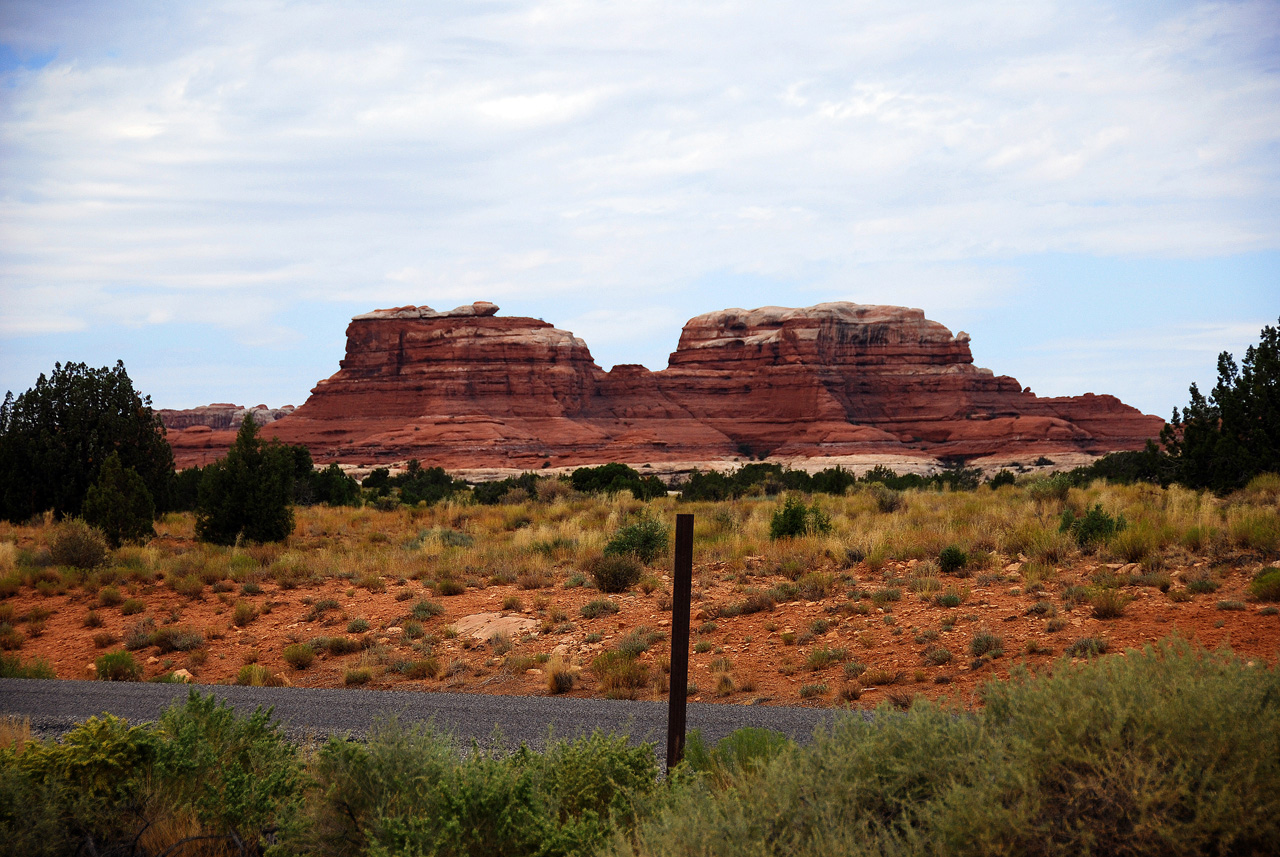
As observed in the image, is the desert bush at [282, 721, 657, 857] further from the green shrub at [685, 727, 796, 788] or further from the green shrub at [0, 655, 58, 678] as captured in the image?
the green shrub at [0, 655, 58, 678]

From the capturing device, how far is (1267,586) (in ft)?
32.9

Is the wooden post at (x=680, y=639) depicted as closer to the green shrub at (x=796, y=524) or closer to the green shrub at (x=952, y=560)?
the green shrub at (x=952, y=560)

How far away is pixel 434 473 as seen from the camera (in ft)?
171

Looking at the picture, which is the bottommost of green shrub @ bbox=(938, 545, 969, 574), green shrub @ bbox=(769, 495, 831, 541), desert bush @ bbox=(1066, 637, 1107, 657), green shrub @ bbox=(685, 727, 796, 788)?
desert bush @ bbox=(1066, 637, 1107, 657)

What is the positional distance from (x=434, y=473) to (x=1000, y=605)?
4383 cm

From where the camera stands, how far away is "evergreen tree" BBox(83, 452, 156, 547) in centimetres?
2120

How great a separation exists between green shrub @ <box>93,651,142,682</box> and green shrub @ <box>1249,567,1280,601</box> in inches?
554

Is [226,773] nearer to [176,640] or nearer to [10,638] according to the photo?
[176,640]

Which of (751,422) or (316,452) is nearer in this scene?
(316,452)

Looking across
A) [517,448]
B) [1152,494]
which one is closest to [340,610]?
[1152,494]

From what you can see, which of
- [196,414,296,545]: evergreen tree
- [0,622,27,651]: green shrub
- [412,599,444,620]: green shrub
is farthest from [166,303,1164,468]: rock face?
[412,599,444,620]: green shrub

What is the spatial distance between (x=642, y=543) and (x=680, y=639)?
12.5 meters

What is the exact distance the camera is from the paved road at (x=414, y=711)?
7.88 meters

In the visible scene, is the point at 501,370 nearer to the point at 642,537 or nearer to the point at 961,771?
the point at 642,537
